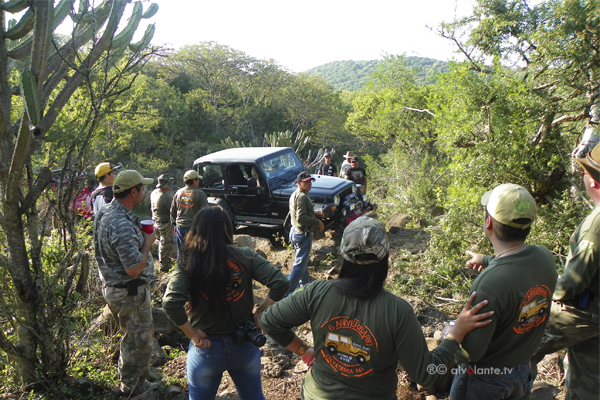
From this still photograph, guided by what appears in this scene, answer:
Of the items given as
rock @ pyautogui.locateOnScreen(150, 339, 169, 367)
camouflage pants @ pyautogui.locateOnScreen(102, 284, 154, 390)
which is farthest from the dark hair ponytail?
rock @ pyautogui.locateOnScreen(150, 339, 169, 367)

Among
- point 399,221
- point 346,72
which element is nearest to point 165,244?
point 399,221

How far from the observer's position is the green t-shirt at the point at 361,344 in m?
1.63

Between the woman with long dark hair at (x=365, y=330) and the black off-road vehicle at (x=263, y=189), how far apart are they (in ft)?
17.4

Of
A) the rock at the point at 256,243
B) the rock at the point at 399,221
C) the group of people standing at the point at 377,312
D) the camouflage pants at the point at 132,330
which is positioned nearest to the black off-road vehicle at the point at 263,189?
the rock at the point at 256,243

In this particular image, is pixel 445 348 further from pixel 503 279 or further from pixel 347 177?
pixel 347 177

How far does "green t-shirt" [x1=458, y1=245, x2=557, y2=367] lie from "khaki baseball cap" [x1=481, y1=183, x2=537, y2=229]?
0.17 meters

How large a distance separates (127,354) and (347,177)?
6.66 meters

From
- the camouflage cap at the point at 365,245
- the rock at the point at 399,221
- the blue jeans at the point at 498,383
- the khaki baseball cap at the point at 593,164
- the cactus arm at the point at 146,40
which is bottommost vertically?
the rock at the point at 399,221

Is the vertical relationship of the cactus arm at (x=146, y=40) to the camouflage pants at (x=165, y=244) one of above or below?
above

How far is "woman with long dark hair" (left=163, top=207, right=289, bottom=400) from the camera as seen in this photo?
7.50 feet

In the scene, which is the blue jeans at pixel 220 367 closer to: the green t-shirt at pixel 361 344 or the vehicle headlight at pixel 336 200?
the green t-shirt at pixel 361 344

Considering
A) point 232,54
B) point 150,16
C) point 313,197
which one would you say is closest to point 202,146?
point 232,54

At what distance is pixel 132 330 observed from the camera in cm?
307

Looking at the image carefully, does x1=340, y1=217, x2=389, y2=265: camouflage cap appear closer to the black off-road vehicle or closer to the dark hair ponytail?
the dark hair ponytail
